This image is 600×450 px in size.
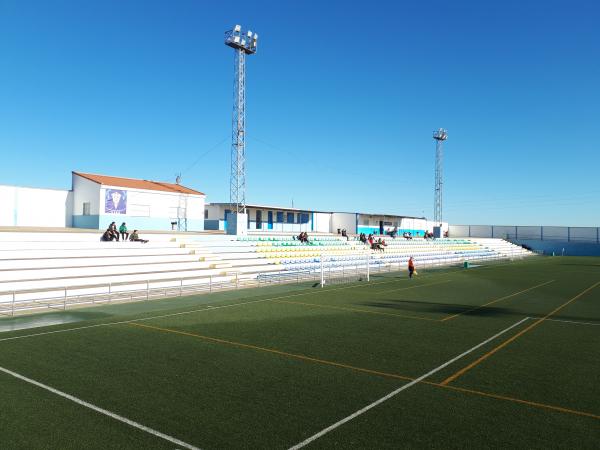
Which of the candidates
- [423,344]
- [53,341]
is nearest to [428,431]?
[423,344]

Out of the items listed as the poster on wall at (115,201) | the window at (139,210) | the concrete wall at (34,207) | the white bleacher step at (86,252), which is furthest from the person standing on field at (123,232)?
the concrete wall at (34,207)

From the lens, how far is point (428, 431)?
6.59 m

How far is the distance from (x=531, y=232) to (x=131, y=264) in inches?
2876

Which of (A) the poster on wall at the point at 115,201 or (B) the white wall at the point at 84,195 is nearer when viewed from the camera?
(B) the white wall at the point at 84,195

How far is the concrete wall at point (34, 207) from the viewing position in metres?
32.1

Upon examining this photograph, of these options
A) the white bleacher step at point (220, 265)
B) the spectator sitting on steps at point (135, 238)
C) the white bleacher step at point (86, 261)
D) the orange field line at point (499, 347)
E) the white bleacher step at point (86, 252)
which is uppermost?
the spectator sitting on steps at point (135, 238)

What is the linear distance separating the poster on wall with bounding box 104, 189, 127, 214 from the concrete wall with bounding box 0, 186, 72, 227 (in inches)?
155

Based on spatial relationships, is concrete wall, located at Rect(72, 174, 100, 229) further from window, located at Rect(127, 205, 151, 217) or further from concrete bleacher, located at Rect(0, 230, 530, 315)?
concrete bleacher, located at Rect(0, 230, 530, 315)

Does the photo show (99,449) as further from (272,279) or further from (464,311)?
(272,279)

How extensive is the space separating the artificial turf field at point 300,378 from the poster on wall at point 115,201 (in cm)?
1900

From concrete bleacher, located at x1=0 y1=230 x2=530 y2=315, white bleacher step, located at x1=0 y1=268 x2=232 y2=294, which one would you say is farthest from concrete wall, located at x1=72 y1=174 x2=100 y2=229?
white bleacher step, located at x1=0 y1=268 x2=232 y2=294

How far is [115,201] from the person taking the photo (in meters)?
Result: 34.8

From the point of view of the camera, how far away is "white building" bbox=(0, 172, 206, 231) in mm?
32812

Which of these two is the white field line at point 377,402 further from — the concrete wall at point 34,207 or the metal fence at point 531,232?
the metal fence at point 531,232
